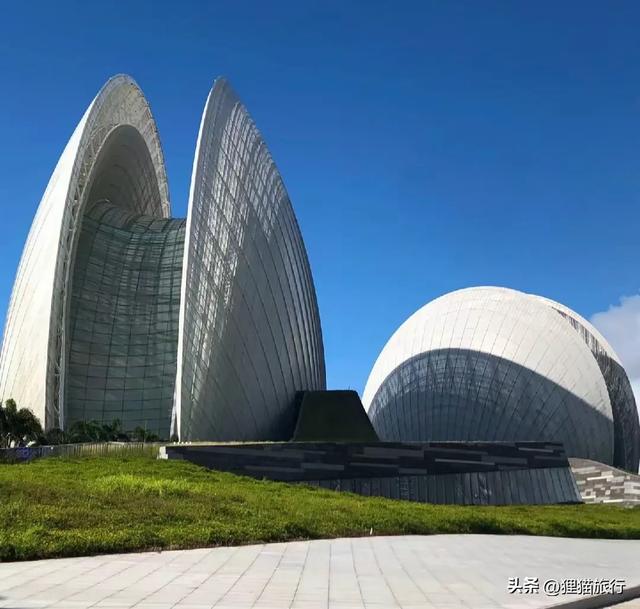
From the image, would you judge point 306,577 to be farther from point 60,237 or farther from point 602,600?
point 60,237

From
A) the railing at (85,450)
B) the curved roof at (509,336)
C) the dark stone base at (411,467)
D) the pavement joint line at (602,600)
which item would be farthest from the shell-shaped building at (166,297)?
the pavement joint line at (602,600)

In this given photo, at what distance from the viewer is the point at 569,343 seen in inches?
2554

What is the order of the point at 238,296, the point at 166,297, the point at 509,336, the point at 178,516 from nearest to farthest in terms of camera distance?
1. the point at 178,516
2. the point at 238,296
3. the point at 166,297
4. the point at 509,336

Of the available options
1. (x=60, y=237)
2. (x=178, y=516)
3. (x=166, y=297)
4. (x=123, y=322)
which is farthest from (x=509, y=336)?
(x=178, y=516)

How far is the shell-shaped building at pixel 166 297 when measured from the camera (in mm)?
37125

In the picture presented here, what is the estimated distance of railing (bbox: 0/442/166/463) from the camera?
29000 millimetres

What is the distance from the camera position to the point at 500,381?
204ft

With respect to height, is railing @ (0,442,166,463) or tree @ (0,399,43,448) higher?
tree @ (0,399,43,448)

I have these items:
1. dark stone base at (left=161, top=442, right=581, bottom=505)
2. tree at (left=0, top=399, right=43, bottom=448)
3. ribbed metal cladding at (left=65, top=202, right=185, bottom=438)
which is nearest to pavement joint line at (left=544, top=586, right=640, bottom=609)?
dark stone base at (left=161, top=442, right=581, bottom=505)

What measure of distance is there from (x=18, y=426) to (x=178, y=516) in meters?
23.8

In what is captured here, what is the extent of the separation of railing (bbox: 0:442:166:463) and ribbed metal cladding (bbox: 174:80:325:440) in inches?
176

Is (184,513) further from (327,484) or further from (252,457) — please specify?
(327,484)

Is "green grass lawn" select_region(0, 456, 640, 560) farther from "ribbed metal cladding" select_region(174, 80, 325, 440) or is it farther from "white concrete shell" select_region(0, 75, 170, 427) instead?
"white concrete shell" select_region(0, 75, 170, 427)

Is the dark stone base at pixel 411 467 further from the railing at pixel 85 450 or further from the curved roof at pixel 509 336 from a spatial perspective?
the curved roof at pixel 509 336
